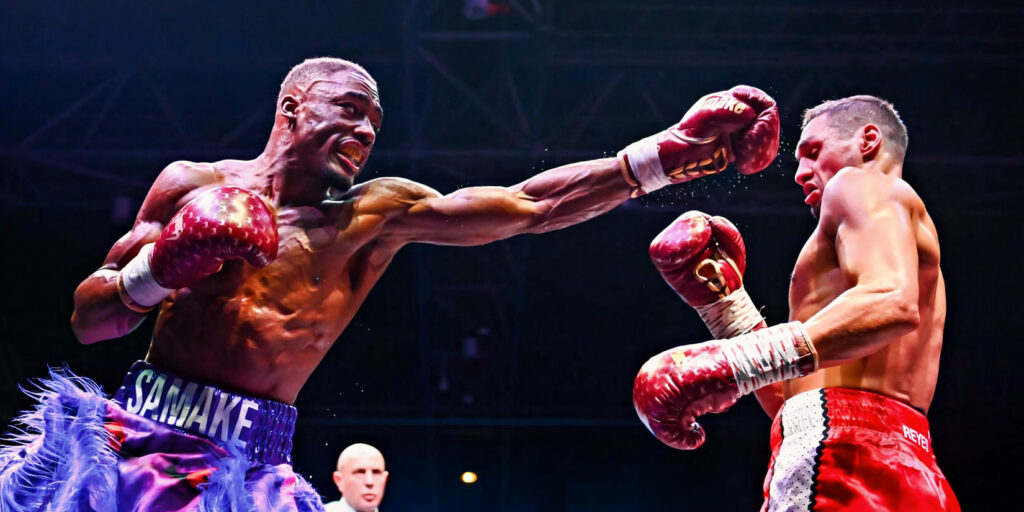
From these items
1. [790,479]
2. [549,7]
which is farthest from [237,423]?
[549,7]

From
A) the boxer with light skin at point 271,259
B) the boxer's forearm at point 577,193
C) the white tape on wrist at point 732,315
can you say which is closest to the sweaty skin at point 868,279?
the white tape on wrist at point 732,315

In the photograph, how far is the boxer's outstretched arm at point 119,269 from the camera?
7.23 ft

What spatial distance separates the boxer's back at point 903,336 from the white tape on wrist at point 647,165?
1.43ft

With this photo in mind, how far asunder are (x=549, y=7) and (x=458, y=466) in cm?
397

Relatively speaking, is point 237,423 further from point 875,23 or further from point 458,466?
point 458,466

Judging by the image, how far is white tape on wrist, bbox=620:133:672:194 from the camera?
2.36 m

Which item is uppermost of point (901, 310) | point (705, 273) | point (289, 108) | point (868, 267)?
point (289, 108)

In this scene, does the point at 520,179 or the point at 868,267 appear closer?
the point at 868,267

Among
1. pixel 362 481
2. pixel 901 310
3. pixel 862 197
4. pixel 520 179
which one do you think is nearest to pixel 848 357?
pixel 901 310

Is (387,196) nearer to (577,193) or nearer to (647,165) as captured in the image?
(577,193)

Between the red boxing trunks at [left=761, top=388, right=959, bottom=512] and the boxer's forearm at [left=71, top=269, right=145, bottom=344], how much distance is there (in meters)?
1.49

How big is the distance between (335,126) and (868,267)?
1.35 m

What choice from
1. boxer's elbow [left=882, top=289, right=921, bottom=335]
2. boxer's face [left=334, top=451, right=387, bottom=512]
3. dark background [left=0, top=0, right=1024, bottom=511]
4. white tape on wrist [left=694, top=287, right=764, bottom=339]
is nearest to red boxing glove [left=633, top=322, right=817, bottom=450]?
boxer's elbow [left=882, top=289, right=921, bottom=335]

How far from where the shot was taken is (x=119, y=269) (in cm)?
232
